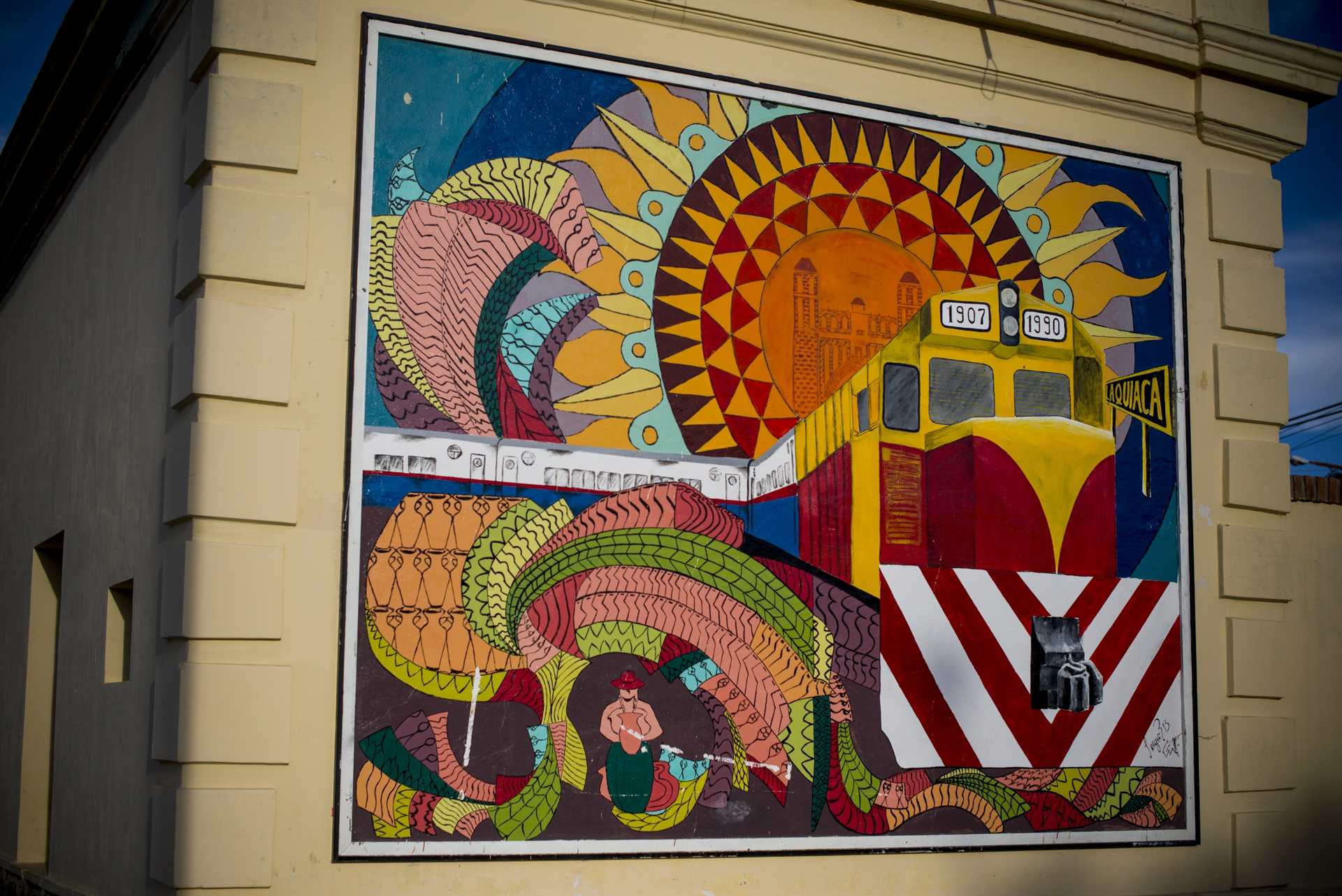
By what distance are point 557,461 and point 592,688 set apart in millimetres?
1033

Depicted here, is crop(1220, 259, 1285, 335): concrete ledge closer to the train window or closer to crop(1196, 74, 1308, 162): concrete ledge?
crop(1196, 74, 1308, 162): concrete ledge

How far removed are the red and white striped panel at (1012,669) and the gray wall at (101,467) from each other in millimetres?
3450

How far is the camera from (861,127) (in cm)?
624

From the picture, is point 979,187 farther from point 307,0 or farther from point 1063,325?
point 307,0

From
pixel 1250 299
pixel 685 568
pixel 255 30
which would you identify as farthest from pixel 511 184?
pixel 1250 299

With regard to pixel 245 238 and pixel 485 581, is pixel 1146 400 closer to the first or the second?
pixel 485 581

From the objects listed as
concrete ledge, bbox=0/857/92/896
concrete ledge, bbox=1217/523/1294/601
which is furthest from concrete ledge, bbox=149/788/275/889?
concrete ledge, bbox=1217/523/1294/601

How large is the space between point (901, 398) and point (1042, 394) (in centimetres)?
84

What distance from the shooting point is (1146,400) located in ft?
21.7

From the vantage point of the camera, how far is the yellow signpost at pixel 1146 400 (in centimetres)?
653
